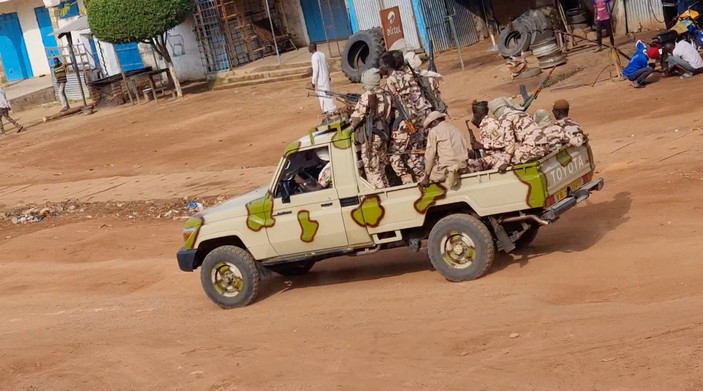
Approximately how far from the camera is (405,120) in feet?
34.8

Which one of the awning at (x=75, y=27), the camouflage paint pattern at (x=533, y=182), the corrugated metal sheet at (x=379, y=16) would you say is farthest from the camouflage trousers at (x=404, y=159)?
the awning at (x=75, y=27)

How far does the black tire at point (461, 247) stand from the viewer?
385 inches

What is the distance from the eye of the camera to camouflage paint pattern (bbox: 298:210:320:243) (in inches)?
413

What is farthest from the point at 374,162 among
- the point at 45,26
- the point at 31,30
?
the point at 31,30

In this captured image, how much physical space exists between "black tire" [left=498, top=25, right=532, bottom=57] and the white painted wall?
11745 mm

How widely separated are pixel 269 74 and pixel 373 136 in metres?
20.2

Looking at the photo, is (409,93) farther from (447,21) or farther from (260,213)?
(447,21)

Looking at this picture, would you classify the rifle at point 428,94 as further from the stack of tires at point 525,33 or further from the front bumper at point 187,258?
the stack of tires at point 525,33

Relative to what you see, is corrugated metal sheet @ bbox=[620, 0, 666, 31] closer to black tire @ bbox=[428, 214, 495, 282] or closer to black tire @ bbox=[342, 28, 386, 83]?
black tire @ bbox=[342, 28, 386, 83]

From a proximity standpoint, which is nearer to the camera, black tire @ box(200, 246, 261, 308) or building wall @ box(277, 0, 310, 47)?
black tire @ box(200, 246, 261, 308)

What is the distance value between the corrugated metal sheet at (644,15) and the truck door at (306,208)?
50.2 feet

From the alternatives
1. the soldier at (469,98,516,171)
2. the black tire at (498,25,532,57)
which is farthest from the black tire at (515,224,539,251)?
the black tire at (498,25,532,57)

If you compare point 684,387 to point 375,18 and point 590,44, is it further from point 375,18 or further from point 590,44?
point 375,18

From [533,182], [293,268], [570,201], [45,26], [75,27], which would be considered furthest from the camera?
[45,26]
